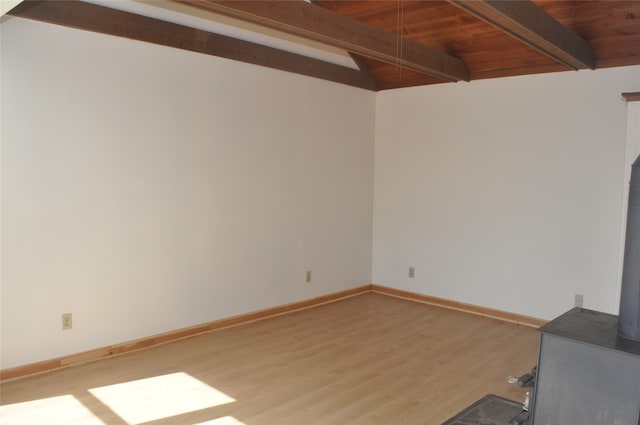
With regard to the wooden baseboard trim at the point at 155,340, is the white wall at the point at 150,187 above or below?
above

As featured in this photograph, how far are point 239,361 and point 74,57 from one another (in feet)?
7.77

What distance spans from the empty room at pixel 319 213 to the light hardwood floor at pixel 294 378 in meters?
0.02

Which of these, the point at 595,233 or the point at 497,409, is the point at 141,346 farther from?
the point at 595,233

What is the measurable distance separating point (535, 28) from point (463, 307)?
285 centimetres

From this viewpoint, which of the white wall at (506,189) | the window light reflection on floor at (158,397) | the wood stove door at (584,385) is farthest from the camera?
the white wall at (506,189)

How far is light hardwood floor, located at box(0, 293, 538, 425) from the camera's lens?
2.75 metres

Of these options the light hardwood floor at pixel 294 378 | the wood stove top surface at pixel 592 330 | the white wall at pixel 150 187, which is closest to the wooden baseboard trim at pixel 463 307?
the light hardwood floor at pixel 294 378

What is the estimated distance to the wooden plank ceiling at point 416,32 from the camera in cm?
297

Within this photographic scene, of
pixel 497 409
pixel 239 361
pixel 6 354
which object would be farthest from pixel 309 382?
pixel 6 354

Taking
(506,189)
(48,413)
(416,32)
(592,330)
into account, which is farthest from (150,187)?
(506,189)

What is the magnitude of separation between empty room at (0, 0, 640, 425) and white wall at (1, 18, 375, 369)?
2cm

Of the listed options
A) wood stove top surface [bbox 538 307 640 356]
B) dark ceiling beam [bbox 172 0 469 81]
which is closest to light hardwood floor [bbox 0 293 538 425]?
wood stove top surface [bbox 538 307 640 356]

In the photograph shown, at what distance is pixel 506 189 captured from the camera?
15.3 feet

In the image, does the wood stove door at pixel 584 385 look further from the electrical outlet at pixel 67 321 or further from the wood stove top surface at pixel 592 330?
the electrical outlet at pixel 67 321
